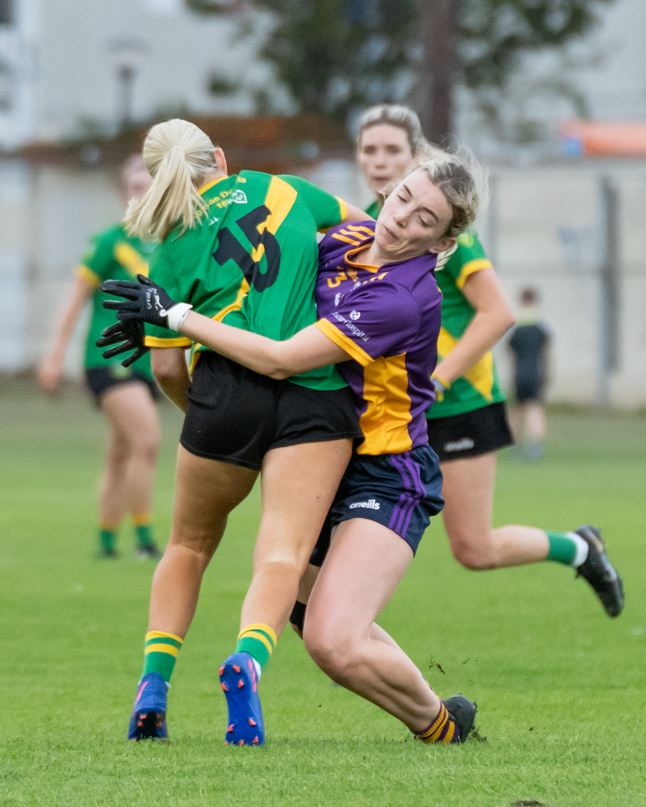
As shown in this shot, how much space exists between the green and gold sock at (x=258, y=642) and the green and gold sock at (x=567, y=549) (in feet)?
7.51

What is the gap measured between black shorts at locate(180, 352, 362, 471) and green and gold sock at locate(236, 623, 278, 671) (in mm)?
466

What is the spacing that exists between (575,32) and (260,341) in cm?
3250

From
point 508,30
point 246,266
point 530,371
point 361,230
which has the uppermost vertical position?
point 508,30

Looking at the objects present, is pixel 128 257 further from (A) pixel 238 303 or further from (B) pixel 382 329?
(B) pixel 382 329

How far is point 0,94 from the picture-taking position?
37.2 metres

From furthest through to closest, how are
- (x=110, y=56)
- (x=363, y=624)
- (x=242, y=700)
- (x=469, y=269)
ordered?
(x=110, y=56), (x=469, y=269), (x=363, y=624), (x=242, y=700)

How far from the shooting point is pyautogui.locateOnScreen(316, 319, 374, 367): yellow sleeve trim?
11.8 ft

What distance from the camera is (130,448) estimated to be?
8.02m

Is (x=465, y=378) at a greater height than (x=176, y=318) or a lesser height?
lesser

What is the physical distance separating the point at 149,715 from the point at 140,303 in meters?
1.17

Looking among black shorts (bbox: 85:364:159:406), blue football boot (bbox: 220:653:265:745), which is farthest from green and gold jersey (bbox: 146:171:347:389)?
black shorts (bbox: 85:364:159:406)

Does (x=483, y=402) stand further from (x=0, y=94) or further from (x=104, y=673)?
(x=0, y=94)

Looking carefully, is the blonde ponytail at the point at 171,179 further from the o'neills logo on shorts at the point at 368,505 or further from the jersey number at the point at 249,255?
the o'neills logo on shorts at the point at 368,505

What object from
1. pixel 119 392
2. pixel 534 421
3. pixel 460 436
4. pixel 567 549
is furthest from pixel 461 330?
pixel 534 421
